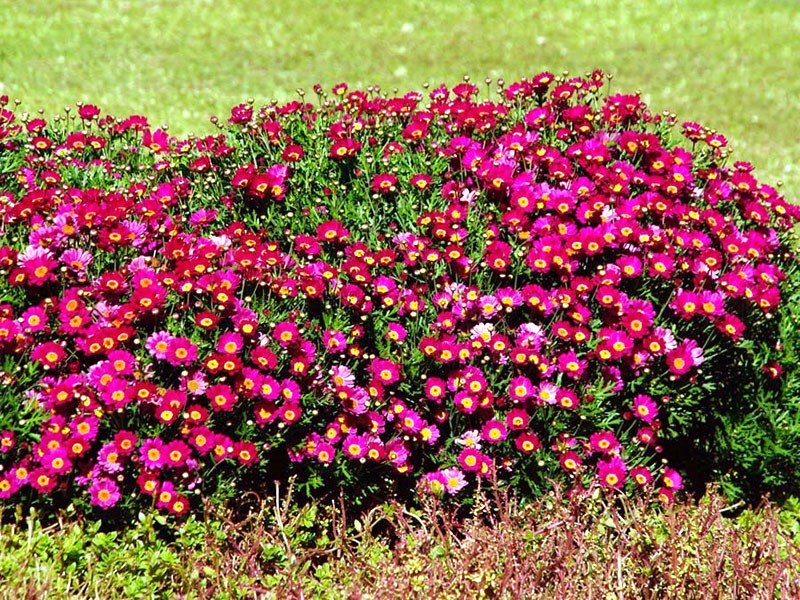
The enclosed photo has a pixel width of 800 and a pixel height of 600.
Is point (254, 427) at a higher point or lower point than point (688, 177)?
lower

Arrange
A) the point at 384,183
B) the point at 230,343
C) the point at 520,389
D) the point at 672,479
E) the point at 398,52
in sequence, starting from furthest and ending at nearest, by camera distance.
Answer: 1. the point at 398,52
2. the point at 384,183
3. the point at 672,479
4. the point at 520,389
5. the point at 230,343

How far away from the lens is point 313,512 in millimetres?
3332

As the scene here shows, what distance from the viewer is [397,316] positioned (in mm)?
3541

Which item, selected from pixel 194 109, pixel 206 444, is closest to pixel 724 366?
pixel 206 444

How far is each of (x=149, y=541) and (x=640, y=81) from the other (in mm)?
10242

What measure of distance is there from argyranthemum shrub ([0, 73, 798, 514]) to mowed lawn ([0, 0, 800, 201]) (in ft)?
14.5

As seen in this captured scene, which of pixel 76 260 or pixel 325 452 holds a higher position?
pixel 76 260

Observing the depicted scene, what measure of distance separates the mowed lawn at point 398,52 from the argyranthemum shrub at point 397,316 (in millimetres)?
4424

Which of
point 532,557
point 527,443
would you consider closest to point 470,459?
point 527,443

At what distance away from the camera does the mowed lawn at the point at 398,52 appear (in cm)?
974

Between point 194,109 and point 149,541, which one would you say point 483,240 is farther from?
point 194,109

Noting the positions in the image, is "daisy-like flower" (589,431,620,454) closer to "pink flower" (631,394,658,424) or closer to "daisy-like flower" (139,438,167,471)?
"pink flower" (631,394,658,424)

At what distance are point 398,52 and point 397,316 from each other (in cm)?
938

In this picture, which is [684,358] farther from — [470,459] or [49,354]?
[49,354]
